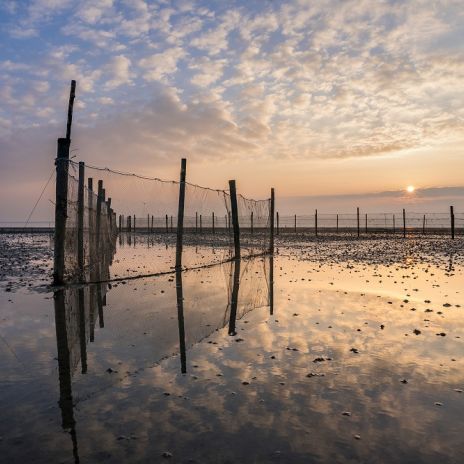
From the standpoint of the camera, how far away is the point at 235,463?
10.4 feet

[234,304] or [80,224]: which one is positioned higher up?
[80,224]

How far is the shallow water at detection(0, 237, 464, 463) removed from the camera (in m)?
3.46

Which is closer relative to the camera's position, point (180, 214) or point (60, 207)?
point (60, 207)

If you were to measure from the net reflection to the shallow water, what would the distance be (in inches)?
1.4

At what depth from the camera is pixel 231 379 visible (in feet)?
16.4

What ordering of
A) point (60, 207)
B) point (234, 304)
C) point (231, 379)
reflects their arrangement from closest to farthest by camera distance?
point (231, 379)
point (234, 304)
point (60, 207)

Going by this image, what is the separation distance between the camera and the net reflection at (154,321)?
16.9ft

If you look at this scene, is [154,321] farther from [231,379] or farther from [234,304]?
[231,379]

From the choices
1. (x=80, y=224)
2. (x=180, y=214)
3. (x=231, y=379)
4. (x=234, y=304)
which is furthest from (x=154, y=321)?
(x=180, y=214)

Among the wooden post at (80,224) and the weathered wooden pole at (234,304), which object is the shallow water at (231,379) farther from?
the wooden post at (80,224)

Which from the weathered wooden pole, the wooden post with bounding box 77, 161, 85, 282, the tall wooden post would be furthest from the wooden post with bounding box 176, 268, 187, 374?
the wooden post with bounding box 77, 161, 85, 282

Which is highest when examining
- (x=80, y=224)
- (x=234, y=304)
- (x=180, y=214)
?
(x=180, y=214)

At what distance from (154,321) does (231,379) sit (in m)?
3.22

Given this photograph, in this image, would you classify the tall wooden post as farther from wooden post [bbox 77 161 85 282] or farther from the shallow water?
wooden post [bbox 77 161 85 282]
